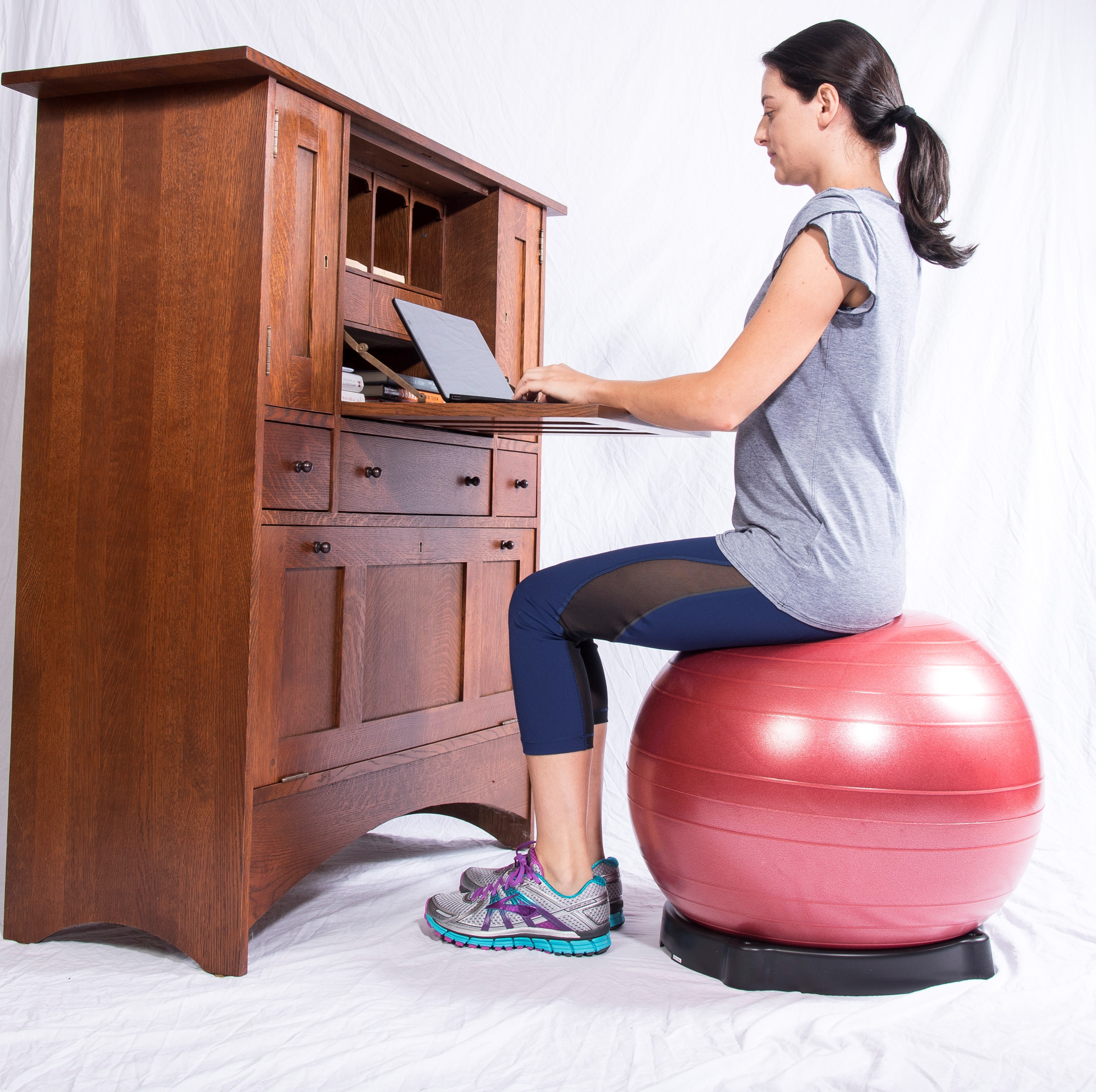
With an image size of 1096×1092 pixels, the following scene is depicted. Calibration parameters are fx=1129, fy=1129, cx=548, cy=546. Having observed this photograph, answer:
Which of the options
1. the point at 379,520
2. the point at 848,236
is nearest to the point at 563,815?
the point at 379,520

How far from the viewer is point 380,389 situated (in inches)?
Answer: 92.8

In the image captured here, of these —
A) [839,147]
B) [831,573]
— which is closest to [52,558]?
[831,573]

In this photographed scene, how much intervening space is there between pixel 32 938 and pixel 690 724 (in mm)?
1246

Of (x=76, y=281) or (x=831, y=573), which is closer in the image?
(x=831, y=573)

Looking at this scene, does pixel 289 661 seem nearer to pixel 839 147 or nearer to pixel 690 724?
pixel 690 724

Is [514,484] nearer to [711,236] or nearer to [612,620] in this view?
[612,620]

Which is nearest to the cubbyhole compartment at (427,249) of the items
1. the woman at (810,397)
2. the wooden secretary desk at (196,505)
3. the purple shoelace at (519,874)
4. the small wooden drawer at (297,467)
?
the wooden secretary desk at (196,505)

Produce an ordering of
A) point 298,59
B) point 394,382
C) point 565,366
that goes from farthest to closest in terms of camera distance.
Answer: point 298,59 < point 394,382 < point 565,366

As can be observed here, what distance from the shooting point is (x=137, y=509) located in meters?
1.95

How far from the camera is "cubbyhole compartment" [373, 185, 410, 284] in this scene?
2541 mm

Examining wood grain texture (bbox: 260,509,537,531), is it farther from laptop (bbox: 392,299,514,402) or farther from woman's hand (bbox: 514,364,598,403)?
woman's hand (bbox: 514,364,598,403)

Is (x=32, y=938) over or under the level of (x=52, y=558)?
under

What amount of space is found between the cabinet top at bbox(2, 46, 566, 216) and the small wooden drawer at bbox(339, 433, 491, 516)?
60 cm

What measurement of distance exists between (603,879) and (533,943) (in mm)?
167
